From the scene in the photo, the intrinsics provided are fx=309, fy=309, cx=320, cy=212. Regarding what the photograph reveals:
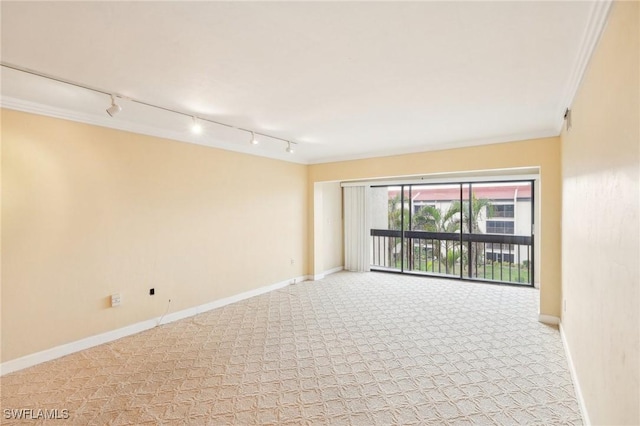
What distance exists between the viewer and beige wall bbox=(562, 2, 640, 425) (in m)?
1.21

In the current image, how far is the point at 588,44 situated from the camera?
185 centimetres

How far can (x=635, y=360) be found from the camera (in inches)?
46.4

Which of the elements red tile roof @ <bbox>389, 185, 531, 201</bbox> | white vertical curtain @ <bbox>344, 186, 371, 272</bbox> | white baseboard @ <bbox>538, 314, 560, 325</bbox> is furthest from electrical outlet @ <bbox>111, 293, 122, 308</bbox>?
red tile roof @ <bbox>389, 185, 531, 201</bbox>

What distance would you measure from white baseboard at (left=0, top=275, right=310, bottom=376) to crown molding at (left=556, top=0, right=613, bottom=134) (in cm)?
467

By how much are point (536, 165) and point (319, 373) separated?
12.3 ft

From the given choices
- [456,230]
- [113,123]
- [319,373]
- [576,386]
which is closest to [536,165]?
[456,230]

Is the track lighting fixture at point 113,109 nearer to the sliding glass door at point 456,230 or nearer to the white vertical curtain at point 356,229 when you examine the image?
the white vertical curtain at point 356,229

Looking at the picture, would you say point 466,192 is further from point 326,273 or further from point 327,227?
point 326,273

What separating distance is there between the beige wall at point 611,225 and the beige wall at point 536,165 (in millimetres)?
1763

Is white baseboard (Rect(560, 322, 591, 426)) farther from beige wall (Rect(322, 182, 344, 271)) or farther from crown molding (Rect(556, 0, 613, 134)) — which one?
beige wall (Rect(322, 182, 344, 271))

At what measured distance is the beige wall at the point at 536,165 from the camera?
388cm

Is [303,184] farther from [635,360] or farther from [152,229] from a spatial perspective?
[635,360]

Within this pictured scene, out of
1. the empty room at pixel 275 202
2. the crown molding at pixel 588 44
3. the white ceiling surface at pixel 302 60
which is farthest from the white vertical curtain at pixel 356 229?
the crown molding at pixel 588 44

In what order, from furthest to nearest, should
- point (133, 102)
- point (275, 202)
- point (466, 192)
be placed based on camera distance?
point (466, 192), point (275, 202), point (133, 102)
